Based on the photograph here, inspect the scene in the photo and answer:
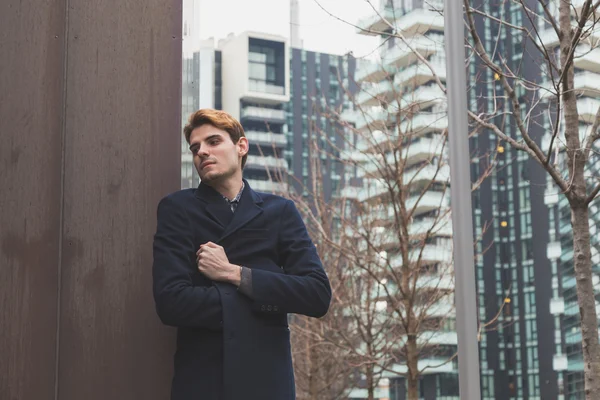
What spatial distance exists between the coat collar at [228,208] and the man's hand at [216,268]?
0.07 m

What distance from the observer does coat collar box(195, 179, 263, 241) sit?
1.74 metres

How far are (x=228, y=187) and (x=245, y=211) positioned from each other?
7 centimetres

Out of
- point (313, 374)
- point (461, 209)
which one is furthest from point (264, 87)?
point (461, 209)

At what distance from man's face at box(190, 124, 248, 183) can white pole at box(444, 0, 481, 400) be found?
67 cm

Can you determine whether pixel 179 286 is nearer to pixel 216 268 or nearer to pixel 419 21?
pixel 216 268

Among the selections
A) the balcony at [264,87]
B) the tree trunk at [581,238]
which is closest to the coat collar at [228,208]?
the tree trunk at [581,238]

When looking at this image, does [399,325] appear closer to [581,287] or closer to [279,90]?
[581,287]

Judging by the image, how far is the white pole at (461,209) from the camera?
2150 millimetres

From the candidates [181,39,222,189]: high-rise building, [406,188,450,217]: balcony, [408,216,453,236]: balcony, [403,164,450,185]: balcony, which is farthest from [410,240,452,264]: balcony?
[181,39,222,189]: high-rise building

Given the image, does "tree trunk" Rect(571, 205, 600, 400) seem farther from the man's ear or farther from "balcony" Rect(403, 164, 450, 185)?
the man's ear

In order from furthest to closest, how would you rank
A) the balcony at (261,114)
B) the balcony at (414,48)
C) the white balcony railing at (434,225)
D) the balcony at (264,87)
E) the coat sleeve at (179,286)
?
the balcony at (264,87) → the balcony at (261,114) → the white balcony railing at (434,225) → the balcony at (414,48) → the coat sleeve at (179,286)

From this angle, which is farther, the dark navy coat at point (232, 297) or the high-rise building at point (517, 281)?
the high-rise building at point (517, 281)

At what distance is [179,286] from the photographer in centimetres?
159

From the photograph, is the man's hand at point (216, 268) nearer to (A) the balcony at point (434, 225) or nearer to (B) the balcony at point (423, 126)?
(B) the balcony at point (423, 126)
